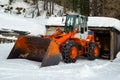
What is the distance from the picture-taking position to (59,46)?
12289 millimetres

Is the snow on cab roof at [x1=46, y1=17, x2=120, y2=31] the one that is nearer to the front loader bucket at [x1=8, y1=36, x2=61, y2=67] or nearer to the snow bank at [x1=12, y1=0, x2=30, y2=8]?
the front loader bucket at [x1=8, y1=36, x2=61, y2=67]

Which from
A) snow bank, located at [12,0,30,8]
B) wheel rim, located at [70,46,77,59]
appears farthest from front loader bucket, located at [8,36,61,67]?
snow bank, located at [12,0,30,8]

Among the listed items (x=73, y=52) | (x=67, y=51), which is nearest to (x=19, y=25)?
(x=73, y=52)

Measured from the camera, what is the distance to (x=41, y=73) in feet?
30.6

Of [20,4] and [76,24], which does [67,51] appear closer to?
[76,24]

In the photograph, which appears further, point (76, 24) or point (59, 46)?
point (76, 24)

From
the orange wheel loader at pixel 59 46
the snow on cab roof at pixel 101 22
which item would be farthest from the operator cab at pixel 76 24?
the snow on cab roof at pixel 101 22

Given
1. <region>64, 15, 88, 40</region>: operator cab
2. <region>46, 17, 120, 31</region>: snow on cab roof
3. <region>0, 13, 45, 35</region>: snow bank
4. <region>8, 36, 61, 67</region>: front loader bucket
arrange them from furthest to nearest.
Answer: <region>0, 13, 45, 35</region>: snow bank, <region>46, 17, 120, 31</region>: snow on cab roof, <region>64, 15, 88, 40</region>: operator cab, <region>8, 36, 61, 67</region>: front loader bucket

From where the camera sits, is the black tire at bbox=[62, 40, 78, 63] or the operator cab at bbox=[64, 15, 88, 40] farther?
the operator cab at bbox=[64, 15, 88, 40]

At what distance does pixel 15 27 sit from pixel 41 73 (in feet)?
63.5

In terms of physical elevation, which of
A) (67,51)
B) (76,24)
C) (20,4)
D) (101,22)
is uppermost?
(20,4)

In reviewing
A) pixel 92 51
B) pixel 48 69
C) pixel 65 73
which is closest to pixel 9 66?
pixel 48 69

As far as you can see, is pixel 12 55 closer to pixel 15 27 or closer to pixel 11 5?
pixel 15 27

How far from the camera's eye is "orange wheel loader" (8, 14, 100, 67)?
11169 mm
